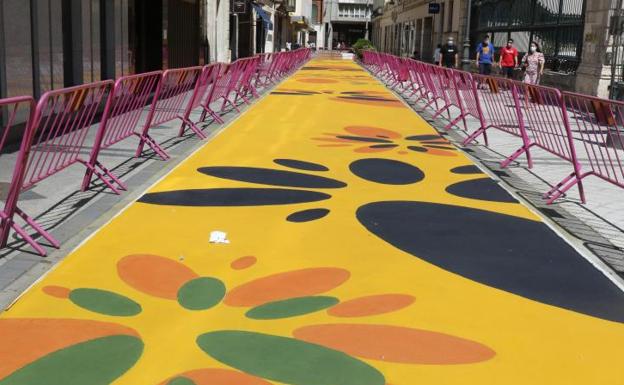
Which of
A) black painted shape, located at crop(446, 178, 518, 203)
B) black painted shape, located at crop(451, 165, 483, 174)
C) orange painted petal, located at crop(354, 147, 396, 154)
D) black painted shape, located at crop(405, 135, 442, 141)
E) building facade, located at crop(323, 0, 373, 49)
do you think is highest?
building facade, located at crop(323, 0, 373, 49)

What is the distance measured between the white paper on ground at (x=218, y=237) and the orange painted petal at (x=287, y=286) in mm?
956

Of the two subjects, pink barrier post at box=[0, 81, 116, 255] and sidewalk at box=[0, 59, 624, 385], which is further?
pink barrier post at box=[0, 81, 116, 255]

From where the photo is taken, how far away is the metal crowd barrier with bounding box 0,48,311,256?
5.64 metres

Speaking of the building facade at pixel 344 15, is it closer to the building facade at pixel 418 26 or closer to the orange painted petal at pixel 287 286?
the building facade at pixel 418 26

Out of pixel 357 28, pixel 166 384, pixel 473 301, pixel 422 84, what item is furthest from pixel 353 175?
pixel 357 28

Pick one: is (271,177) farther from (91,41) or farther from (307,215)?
(91,41)

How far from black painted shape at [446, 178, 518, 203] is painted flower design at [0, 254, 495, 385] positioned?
3352mm

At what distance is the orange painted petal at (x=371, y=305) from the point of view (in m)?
4.73

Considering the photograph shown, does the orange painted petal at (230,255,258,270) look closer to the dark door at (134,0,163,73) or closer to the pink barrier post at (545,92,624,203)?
the pink barrier post at (545,92,624,203)

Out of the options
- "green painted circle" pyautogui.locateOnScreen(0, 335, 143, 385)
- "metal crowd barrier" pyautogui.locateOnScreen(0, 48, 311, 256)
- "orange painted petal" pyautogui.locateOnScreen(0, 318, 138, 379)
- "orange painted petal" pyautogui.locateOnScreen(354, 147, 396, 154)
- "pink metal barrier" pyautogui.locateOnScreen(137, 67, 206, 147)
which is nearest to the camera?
"green painted circle" pyautogui.locateOnScreen(0, 335, 143, 385)

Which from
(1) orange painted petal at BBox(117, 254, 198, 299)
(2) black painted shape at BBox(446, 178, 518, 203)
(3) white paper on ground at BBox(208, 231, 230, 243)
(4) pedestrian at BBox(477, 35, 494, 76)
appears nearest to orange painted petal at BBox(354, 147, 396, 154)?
(2) black painted shape at BBox(446, 178, 518, 203)

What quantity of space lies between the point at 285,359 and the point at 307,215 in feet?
10.6

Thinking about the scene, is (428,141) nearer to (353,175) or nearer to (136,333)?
(353,175)

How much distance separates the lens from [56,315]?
454 cm
